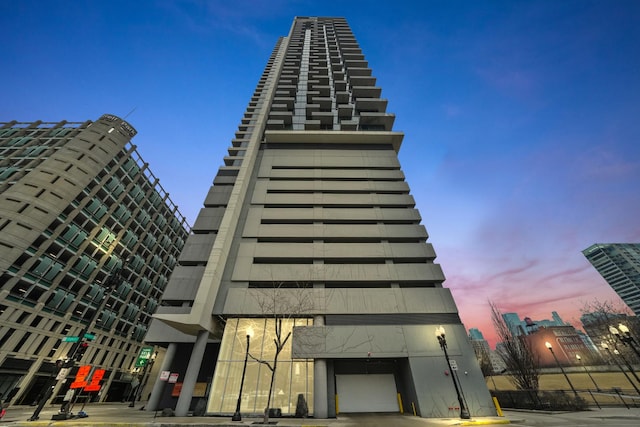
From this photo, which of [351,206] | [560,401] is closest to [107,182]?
[351,206]

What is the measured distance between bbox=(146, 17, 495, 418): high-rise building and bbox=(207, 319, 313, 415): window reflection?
0.25ft

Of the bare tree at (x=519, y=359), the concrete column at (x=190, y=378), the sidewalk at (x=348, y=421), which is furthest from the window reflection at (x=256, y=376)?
the bare tree at (x=519, y=359)

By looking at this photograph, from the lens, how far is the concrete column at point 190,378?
60.8 feet

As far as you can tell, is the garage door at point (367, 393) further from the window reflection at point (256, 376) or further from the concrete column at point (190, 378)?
the concrete column at point (190, 378)

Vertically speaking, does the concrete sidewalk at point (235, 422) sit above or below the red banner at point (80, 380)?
below

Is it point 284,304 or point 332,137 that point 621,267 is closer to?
point 332,137

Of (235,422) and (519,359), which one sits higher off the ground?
(519,359)

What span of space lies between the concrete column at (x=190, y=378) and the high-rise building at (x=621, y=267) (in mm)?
139299

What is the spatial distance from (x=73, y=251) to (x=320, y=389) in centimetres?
4540

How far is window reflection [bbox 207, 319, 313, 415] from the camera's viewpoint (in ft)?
62.9

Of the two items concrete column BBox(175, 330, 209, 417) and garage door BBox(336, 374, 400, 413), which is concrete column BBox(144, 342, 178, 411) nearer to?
concrete column BBox(175, 330, 209, 417)

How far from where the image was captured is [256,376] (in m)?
20.2

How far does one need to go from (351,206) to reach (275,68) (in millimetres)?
42417

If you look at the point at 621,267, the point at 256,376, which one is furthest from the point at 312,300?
the point at 621,267
